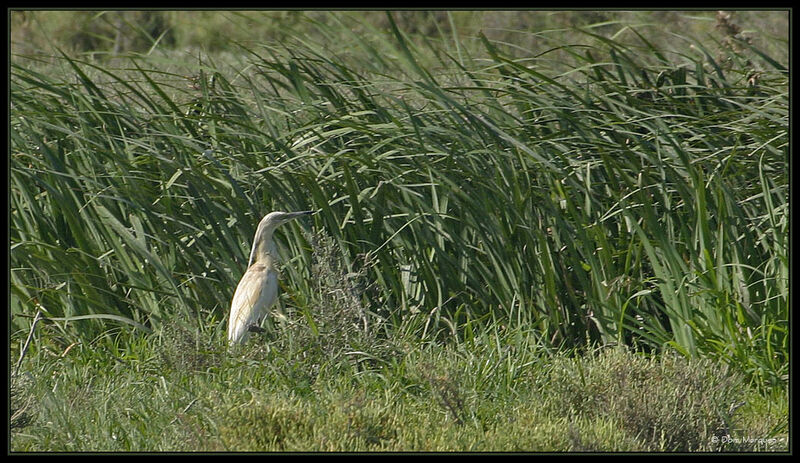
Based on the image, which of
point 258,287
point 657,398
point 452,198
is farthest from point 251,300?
point 657,398

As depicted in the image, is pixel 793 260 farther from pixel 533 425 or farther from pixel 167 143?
pixel 167 143

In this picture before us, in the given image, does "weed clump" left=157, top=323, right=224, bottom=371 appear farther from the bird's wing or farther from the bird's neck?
the bird's neck

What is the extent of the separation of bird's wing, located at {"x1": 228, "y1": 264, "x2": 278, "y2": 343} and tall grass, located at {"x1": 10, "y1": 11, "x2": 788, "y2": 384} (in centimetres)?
41

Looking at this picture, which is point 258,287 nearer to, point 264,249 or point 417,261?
point 264,249

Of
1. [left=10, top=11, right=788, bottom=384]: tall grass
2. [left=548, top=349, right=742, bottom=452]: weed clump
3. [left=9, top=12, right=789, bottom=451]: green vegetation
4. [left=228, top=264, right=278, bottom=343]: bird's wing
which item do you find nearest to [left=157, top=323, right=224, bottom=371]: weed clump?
[left=9, top=12, right=789, bottom=451]: green vegetation

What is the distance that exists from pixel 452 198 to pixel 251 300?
1004mm

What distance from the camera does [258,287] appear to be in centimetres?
414

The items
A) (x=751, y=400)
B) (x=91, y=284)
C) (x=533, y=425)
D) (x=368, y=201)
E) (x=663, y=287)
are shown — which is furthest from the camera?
(x=91, y=284)

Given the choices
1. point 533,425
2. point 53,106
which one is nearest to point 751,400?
point 533,425

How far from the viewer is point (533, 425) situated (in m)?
3.46

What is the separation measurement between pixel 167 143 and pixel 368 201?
1074mm

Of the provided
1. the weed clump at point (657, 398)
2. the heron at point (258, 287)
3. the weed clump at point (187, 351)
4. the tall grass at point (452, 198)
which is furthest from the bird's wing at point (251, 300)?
the weed clump at point (657, 398)
